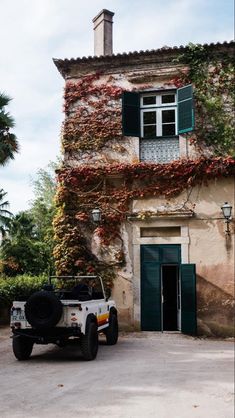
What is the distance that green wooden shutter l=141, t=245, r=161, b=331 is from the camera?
518 inches

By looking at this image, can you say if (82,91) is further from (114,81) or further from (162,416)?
(162,416)

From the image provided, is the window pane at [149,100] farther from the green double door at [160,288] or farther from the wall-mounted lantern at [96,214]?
the green double door at [160,288]

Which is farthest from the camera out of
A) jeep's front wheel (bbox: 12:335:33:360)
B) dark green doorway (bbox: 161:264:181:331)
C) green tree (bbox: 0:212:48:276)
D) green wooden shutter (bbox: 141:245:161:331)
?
green tree (bbox: 0:212:48:276)

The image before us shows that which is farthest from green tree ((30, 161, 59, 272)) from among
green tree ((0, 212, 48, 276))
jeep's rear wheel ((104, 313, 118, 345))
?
jeep's rear wheel ((104, 313, 118, 345))

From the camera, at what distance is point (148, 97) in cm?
1448

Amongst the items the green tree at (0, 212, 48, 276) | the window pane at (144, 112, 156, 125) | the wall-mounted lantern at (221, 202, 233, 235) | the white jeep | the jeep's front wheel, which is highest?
the window pane at (144, 112, 156, 125)

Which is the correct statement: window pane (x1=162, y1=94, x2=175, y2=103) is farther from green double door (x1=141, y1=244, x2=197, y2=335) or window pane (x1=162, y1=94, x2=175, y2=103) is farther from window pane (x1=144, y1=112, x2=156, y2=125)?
green double door (x1=141, y1=244, x2=197, y2=335)

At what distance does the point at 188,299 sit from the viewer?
1291cm

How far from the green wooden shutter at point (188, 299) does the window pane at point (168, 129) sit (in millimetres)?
→ 4156

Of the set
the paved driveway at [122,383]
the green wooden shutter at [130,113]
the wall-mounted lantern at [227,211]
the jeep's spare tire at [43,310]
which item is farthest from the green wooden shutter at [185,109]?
the jeep's spare tire at [43,310]

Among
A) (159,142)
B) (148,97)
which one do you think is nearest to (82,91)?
(148,97)

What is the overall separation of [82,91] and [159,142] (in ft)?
10.2

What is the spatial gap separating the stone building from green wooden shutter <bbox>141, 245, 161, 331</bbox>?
0.03 meters

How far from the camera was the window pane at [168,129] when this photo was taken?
14117 mm
